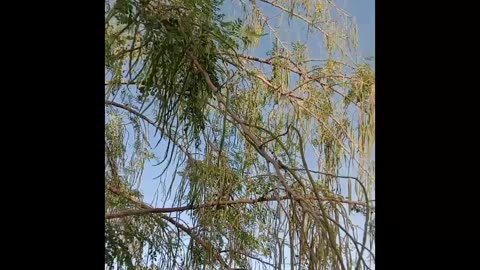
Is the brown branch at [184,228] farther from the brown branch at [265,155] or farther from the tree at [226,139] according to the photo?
the brown branch at [265,155]

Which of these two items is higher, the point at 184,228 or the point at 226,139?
the point at 226,139

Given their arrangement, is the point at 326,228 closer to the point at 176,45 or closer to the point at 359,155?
the point at 359,155

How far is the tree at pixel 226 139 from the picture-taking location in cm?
73

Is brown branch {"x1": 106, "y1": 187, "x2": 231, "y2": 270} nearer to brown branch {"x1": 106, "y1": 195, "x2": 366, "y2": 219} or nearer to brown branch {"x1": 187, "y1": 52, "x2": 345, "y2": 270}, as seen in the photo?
brown branch {"x1": 106, "y1": 195, "x2": 366, "y2": 219}

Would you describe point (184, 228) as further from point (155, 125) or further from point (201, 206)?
point (155, 125)

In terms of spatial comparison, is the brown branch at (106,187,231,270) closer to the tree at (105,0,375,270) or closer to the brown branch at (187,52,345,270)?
the tree at (105,0,375,270)

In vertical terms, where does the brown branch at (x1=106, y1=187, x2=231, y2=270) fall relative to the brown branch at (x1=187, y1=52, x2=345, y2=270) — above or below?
below

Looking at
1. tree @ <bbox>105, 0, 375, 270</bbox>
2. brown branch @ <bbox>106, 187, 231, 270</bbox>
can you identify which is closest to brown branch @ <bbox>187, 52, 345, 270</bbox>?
tree @ <bbox>105, 0, 375, 270</bbox>

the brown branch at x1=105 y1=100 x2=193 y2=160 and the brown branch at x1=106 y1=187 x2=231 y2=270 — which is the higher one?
the brown branch at x1=105 y1=100 x2=193 y2=160

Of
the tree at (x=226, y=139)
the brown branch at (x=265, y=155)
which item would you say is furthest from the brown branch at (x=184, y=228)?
the brown branch at (x=265, y=155)

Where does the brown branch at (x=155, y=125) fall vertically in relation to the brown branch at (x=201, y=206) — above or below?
above

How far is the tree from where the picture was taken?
28.9 inches

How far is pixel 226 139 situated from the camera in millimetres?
768

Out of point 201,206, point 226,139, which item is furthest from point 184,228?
point 226,139
